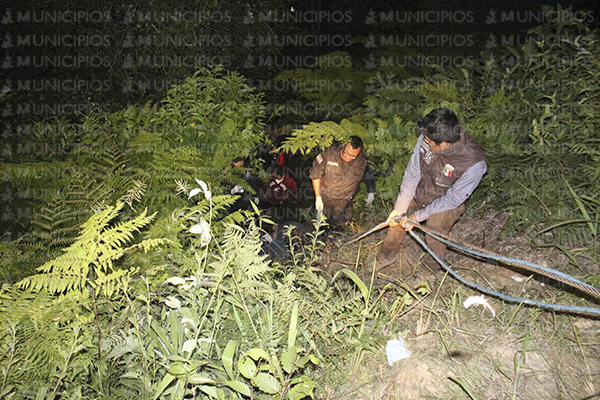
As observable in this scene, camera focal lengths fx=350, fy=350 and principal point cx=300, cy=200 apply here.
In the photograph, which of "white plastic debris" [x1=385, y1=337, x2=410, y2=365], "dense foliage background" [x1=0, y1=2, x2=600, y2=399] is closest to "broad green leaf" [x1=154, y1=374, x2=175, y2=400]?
"dense foliage background" [x1=0, y1=2, x2=600, y2=399]

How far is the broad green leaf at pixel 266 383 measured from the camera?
4.96 feet

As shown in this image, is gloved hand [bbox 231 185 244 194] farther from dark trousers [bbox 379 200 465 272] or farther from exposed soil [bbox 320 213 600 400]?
exposed soil [bbox 320 213 600 400]

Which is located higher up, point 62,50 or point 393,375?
point 62,50

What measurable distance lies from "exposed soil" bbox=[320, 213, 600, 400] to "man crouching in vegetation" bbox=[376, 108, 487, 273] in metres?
0.89

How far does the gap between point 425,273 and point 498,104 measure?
7.73ft

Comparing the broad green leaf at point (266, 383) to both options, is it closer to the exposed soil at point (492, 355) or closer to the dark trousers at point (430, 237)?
the exposed soil at point (492, 355)

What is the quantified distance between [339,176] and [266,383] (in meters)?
3.51

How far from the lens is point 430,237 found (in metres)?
3.97

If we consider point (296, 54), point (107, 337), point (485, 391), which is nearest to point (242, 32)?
point (296, 54)

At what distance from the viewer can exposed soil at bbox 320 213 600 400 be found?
2078mm

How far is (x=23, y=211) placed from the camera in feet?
11.2

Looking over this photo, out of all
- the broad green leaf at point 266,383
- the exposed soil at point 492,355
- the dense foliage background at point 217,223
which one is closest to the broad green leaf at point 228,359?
the dense foliage background at point 217,223

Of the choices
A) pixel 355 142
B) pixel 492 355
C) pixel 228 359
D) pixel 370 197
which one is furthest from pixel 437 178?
pixel 228 359

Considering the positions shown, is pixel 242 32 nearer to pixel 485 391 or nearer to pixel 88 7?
pixel 88 7
